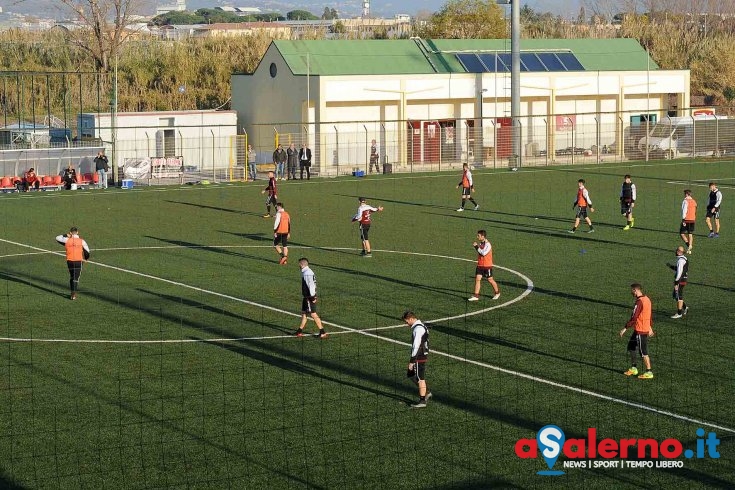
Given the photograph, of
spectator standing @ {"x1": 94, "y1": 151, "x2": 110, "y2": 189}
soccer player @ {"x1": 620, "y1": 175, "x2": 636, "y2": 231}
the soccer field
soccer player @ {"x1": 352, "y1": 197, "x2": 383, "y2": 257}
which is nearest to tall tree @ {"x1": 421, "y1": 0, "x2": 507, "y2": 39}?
spectator standing @ {"x1": 94, "y1": 151, "x2": 110, "y2": 189}

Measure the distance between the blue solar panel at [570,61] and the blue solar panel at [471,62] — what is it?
17.0 feet

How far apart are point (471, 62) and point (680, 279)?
43084mm

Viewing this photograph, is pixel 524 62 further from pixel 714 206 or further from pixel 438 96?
pixel 714 206

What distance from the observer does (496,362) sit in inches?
886

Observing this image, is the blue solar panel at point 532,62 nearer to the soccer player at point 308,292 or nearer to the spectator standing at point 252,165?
the spectator standing at point 252,165

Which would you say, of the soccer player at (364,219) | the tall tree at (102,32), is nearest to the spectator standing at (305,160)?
the soccer player at (364,219)

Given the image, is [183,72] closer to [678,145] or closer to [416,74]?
[416,74]

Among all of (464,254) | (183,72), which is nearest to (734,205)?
(464,254)

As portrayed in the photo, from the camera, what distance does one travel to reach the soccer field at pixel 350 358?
16984mm

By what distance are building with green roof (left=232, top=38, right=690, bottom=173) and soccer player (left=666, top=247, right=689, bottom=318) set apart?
115 feet

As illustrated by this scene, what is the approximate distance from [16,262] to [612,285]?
16.4m

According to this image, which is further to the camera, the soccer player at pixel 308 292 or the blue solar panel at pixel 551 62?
the blue solar panel at pixel 551 62

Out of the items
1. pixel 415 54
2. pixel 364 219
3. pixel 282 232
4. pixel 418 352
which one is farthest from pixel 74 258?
pixel 415 54

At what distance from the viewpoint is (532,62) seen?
68.9 m
